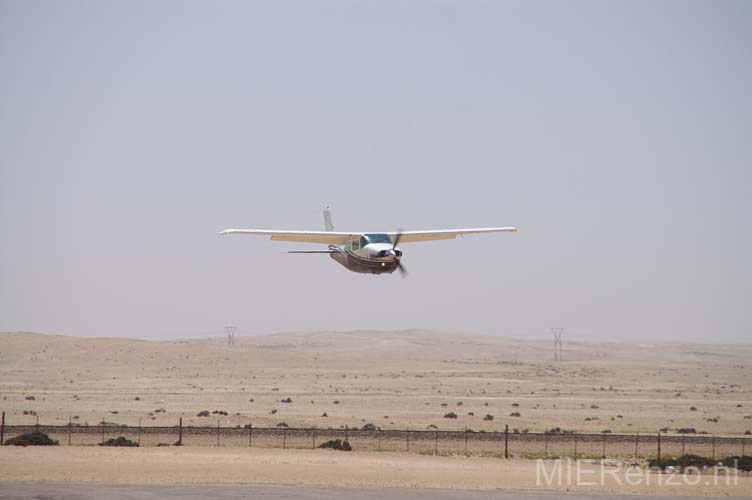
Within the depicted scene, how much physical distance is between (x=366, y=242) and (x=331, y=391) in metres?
51.0

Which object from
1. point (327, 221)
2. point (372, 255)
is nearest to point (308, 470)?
point (372, 255)

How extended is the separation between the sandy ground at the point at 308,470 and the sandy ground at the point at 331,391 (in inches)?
739

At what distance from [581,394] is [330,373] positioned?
39.9 meters

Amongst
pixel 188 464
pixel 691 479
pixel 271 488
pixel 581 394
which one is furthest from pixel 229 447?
pixel 581 394

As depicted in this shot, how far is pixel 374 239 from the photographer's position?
2194 inches

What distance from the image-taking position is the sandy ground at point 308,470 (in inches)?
1715

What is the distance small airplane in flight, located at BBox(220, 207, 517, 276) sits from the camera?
54.9 metres

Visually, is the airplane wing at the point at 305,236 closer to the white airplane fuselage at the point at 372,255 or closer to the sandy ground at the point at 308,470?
the white airplane fuselage at the point at 372,255

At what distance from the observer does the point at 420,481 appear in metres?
44.5

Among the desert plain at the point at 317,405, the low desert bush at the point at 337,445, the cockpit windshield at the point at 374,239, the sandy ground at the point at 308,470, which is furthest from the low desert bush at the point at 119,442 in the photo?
the cockpit windshield at the point at 374,239

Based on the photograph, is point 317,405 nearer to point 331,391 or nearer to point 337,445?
point 331,391

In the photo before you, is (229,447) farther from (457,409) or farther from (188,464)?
(457,409)

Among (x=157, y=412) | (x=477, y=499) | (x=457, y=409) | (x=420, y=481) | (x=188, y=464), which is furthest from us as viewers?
(x=457, y=409)

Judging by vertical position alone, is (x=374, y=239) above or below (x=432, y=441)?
above
